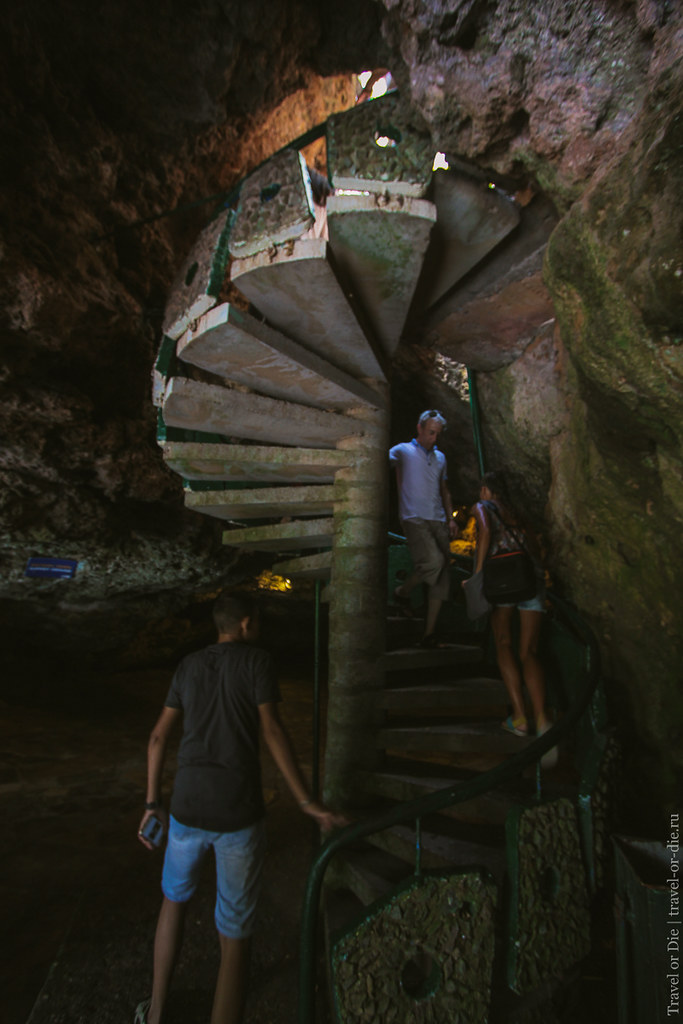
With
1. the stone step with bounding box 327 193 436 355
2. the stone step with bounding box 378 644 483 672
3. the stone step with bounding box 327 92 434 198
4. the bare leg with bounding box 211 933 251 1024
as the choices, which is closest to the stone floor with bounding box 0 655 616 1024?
the bare leg with bounding box 211 933 251 1024

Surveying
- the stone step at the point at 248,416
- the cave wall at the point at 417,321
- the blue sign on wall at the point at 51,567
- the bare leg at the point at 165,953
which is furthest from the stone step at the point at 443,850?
the blue sign on wall at the point at 51,567

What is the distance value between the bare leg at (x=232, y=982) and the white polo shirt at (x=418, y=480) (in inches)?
105

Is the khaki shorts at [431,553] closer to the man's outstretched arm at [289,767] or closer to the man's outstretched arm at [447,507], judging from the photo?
Result: the man's outstretched arm at [447,507]

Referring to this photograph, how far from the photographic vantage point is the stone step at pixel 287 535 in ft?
12.3

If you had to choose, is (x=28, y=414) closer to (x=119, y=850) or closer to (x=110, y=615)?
(x=119, y=850)

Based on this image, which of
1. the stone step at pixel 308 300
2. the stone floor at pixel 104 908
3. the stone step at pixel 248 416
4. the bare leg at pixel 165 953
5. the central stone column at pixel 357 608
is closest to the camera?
the bare leg at pixel 165 953

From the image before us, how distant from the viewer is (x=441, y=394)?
6.70m

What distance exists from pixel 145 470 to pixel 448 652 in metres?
3.49

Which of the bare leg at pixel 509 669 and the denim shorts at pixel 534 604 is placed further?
the denim shorts at pixel 534 604

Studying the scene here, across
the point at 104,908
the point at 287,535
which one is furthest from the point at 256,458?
the point at 104,908

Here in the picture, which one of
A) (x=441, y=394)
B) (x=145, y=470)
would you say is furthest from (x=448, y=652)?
(x=441, y=394)

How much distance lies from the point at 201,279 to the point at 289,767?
2.89m

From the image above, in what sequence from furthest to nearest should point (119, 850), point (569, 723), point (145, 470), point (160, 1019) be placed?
point (145, 470) < point (119, 850) < point (569, 723) < point (160, 1019)

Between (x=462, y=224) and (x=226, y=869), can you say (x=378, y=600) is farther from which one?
(x=462, y=224)
